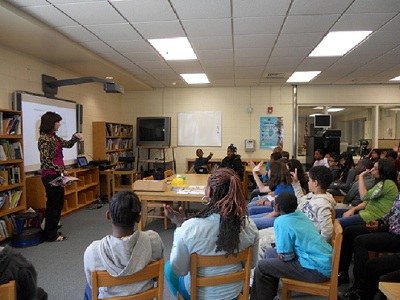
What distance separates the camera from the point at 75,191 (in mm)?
5254

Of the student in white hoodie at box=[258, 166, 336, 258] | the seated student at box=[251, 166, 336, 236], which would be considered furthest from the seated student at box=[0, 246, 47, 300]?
the seated student at box=[251, 166, 336, 236]

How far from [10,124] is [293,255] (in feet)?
12.8

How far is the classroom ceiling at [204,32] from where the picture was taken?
3.13 m

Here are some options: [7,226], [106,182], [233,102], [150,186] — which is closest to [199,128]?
[233,102]

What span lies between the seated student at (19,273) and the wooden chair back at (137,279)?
461mm

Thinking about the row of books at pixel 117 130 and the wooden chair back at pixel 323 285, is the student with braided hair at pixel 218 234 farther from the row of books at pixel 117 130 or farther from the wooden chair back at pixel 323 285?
the row of books at pixel 117 130

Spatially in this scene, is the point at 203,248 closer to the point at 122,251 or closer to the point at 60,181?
the point at 122,251

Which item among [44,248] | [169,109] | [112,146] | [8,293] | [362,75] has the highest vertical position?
[362,75]

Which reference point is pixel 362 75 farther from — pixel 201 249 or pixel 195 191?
pixel 201 249

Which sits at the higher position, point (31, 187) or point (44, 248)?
point (31, 187)

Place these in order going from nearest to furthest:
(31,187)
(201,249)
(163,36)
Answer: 1. (201,249)
2. (163,36)
3. (31,187)

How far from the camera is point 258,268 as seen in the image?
1995mm

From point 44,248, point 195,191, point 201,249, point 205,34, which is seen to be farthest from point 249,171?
point 201,249

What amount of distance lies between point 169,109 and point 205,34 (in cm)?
432
